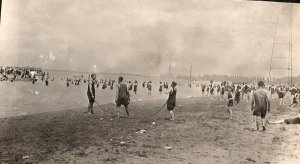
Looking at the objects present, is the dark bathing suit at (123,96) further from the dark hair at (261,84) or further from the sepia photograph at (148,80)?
the dark hair at (261,84)

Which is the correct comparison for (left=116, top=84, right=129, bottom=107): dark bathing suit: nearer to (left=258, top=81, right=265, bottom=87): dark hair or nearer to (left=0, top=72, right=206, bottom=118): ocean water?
(left=0, top=72, right=206, bottom=118): ocean water

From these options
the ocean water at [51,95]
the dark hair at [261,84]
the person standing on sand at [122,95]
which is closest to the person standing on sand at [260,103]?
the dark hair at [261,84]

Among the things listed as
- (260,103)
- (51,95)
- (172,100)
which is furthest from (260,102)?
(51,95)

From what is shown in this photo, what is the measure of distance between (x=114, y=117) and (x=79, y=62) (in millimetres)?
761

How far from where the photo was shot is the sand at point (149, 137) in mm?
3381

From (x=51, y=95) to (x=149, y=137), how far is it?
118 cm

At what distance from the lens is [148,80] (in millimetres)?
3902

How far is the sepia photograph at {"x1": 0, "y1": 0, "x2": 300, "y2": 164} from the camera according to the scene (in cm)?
344

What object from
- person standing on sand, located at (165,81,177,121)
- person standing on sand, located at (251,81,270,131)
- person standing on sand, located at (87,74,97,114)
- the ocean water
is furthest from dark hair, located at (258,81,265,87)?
person standing on sand, located at (87,74,97,114)

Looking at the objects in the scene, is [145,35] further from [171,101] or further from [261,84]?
[261,84]

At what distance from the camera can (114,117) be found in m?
3.83

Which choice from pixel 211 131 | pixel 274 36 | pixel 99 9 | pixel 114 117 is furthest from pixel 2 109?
pixel 274 36

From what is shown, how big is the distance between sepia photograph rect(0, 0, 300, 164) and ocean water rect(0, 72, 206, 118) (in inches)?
0.6

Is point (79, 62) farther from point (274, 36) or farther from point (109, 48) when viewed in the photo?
point (274, 36)
